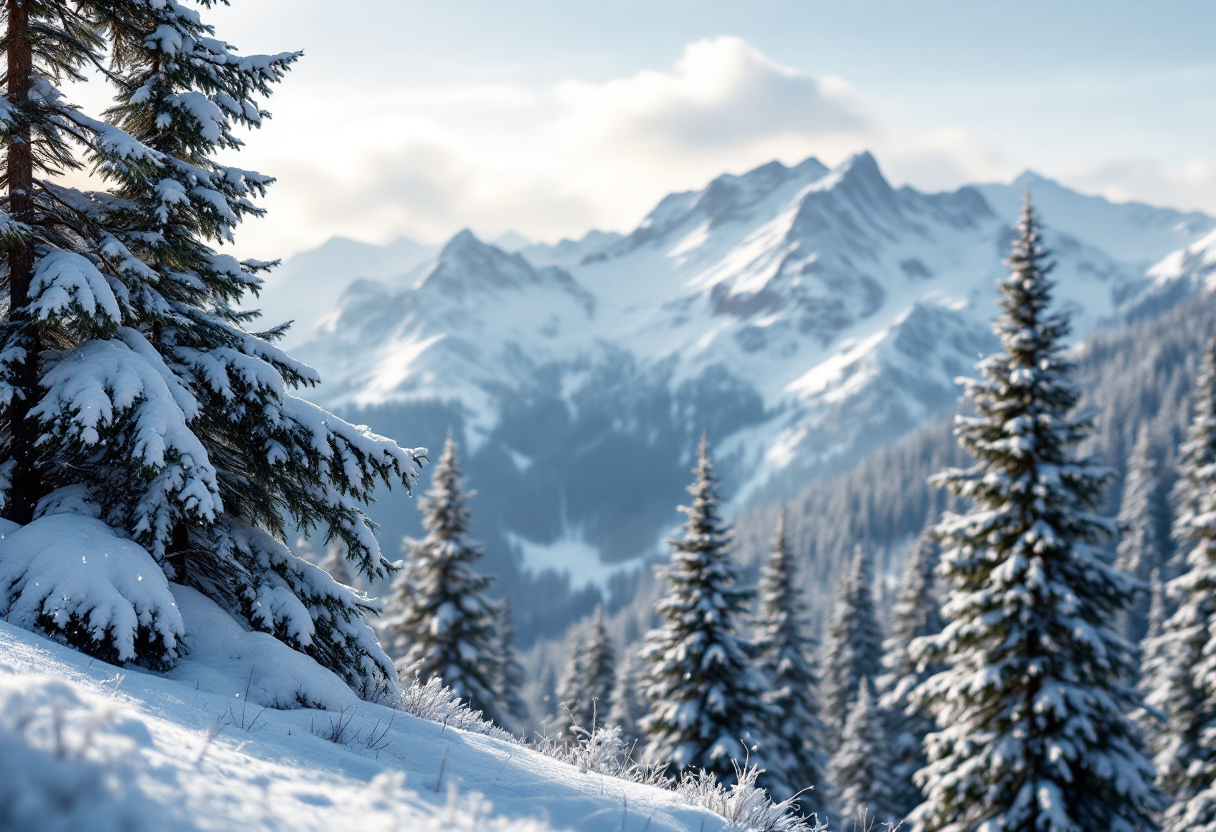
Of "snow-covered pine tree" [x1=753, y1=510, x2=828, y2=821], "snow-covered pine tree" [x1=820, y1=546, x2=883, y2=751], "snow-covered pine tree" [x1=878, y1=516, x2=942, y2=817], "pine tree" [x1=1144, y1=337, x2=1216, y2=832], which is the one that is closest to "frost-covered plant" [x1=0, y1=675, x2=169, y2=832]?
"pine tree" [x1=1144, y1=337, x2=1216, y2=832]

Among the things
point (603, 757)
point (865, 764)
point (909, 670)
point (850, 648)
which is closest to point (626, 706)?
point (865, 764)

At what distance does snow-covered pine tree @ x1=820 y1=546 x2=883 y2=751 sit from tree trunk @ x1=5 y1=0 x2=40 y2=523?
3062 cm

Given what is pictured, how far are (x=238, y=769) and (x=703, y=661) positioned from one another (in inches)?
597

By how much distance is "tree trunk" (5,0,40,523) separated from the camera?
218 inches

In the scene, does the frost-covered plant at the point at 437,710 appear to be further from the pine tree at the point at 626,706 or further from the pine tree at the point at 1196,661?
the pine tree at the point at 626,706

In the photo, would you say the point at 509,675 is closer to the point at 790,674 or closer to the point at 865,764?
Answer: the point at 790,674

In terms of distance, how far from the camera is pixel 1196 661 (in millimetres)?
18578

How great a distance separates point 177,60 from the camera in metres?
6.43

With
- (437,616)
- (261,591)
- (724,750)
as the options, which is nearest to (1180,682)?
(724,750)

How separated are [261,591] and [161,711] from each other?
289cm

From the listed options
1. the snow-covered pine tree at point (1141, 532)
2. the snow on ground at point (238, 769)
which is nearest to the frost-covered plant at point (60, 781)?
the snow on ground at point (238, 769)

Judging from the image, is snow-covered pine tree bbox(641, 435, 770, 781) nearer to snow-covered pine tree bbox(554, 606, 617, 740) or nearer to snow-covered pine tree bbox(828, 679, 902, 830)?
snow-covered pine tree bbox(828, 679, 902, 830)

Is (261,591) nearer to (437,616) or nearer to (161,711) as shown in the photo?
(161,711)

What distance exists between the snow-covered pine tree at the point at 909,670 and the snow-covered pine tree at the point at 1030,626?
14180 mm
